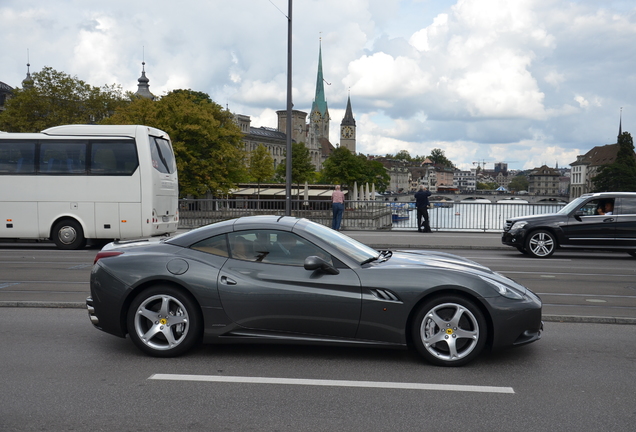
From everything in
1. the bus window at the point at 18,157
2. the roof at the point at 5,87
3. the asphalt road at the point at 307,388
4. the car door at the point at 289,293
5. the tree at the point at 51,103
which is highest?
the roof at the point at 5,87

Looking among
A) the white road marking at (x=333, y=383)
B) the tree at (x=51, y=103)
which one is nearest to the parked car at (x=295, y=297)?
the white road marking at (x=333, y=383)

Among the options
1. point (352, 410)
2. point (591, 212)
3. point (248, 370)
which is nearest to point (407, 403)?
point (352, 410)

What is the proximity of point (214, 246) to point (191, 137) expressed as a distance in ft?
116

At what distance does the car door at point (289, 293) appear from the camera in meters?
5.62

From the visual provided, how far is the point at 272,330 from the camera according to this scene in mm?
5742

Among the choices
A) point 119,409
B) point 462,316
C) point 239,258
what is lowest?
point 119,409

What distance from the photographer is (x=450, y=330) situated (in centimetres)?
559

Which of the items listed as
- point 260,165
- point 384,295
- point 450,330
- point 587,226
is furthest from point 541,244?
point 260,165

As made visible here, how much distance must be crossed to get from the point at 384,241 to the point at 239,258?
1331cm

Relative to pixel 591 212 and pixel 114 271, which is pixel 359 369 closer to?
pixel 114 271

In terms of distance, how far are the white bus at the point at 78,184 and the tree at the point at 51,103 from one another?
33.9 metres

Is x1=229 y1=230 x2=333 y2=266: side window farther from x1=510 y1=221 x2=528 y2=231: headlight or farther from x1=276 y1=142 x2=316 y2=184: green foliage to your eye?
x1=276 y1=142 x2=316 y2=184: green foliage

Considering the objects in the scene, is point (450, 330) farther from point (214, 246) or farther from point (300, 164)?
point (300, 164)

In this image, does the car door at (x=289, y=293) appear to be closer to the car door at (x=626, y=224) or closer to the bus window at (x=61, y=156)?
the car door at (x=626, y=224)
